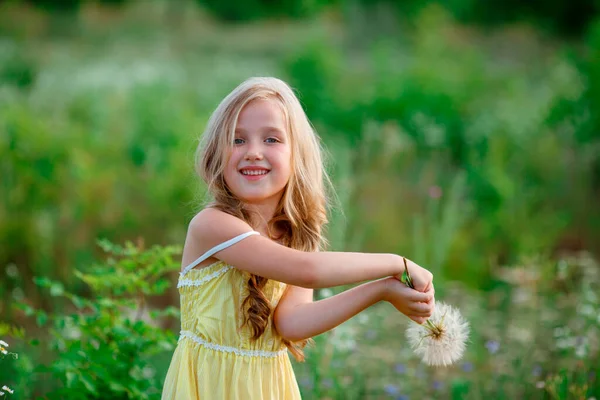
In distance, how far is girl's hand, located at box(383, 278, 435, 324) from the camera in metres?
1.83

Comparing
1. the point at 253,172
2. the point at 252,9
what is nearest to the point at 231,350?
the point at 253,172

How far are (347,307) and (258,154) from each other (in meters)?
0.44

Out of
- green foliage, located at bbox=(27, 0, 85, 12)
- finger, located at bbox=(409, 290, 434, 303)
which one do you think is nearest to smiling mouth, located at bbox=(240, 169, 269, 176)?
finger, located at bbox=(409, 290, 434, 303)

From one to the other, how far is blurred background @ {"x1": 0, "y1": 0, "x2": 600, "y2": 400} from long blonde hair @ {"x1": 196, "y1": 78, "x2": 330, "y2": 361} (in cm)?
48

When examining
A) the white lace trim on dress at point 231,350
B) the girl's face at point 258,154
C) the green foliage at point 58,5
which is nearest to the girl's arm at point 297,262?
the girl's face at point 258,154

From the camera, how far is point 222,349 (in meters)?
1.96

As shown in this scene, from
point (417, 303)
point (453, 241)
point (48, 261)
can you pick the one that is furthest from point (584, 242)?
point (417, 303)

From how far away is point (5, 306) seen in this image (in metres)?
4.16

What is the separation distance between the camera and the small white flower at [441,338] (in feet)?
6.24

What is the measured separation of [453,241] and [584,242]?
115 cm

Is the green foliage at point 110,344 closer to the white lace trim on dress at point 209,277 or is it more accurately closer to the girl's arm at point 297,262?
the white lace trim on dress at point 209,277

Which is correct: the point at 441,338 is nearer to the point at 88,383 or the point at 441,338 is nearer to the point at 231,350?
the point at 231,350

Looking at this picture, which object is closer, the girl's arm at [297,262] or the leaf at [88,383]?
the girl's arm at [297,262]

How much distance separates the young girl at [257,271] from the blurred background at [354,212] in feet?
1.64
